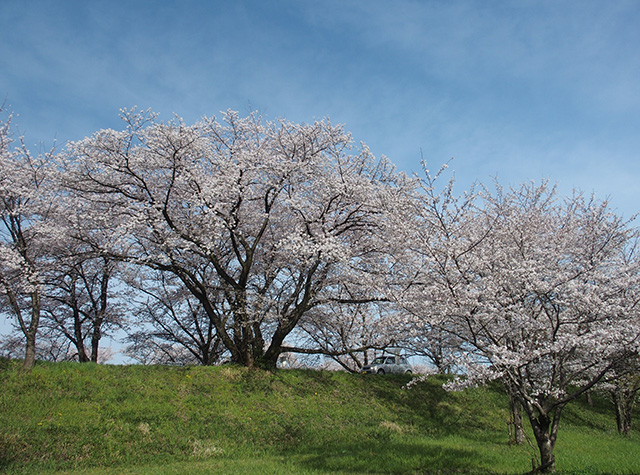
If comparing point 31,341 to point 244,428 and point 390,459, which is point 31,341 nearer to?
point 244,428

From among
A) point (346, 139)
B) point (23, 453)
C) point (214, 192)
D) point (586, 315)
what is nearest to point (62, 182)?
point (214, 192)

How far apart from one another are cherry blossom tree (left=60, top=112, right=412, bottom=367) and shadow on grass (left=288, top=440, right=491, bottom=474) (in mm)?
4286

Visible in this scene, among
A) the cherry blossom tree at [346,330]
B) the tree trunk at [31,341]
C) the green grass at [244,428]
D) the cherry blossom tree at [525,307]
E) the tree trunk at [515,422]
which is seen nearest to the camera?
the cherry blossom tree at [525,307]

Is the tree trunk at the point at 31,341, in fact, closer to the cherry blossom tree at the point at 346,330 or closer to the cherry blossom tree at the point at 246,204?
the cherry blossom tree at the point at 246,204

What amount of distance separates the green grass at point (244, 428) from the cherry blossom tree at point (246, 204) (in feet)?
7.33

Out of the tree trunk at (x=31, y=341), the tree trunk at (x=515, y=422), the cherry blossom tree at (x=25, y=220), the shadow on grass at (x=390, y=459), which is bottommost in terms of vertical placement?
the shadow on grass at (x=390, y=459)

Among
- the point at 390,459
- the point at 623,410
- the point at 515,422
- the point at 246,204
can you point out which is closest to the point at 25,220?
the point at 246,204

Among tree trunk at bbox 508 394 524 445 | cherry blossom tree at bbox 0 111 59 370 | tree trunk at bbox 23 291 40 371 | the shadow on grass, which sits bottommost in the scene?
the shadow on grass

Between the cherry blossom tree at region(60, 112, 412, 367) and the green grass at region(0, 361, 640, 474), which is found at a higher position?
the cherry blossom tree at region(60, 112, 412, 367)

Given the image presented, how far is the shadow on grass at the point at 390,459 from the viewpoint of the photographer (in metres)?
9.02

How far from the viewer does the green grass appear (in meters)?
8.98

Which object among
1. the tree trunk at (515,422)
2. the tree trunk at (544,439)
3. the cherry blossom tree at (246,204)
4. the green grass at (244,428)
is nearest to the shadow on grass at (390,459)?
the green grass at (244,428)

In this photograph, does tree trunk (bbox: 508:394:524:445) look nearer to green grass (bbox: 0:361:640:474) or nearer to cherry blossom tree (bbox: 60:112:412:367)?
green grass (bbox: 0:361:640:474)

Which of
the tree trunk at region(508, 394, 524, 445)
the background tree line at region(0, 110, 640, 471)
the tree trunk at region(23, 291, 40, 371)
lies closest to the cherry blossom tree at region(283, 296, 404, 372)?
the background tree line at region(0, 110, 640, 471)
